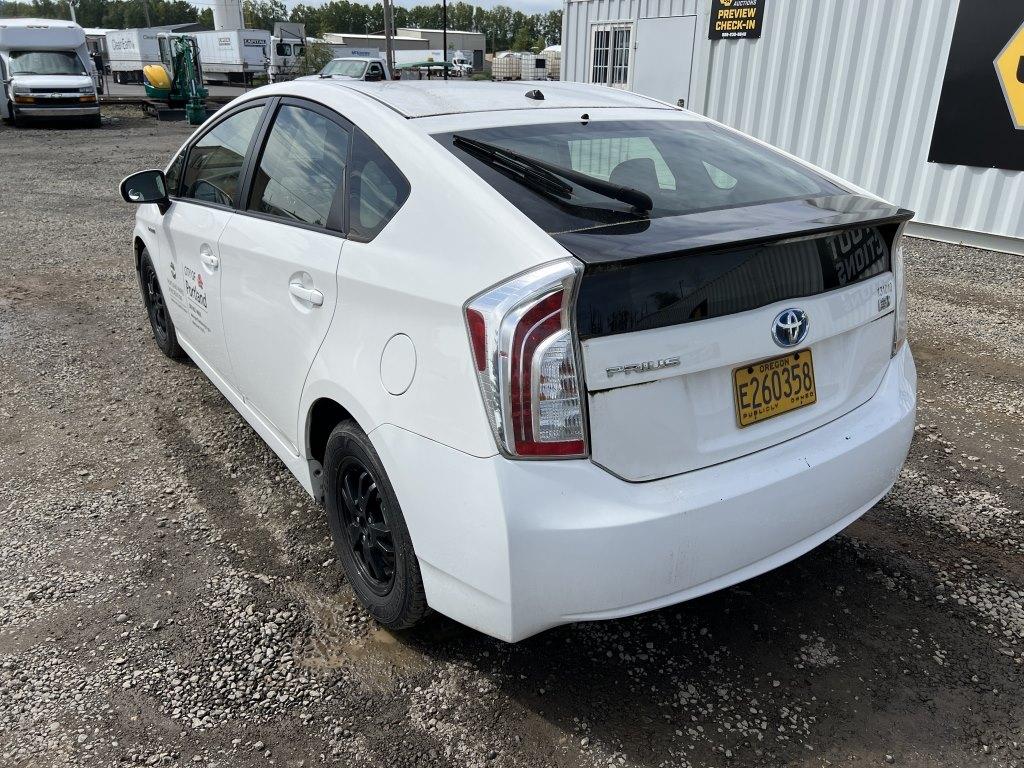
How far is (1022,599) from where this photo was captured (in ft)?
8.98

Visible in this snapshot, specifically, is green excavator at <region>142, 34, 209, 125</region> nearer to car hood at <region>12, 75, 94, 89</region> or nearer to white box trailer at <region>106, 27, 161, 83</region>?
car hood at <region>12, 75, 94, 89</region>

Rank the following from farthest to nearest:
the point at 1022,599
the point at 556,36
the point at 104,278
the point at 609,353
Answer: the point at 556,36 → the point at 104,278 → the point at 1022,599 → the point at 609,353

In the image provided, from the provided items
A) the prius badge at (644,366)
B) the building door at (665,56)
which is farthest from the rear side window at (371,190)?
the building door at (665,56)

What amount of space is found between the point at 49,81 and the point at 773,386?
24.6 m

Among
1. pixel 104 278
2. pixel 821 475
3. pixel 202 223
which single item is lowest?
pixel 104 278

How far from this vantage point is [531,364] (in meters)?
1.79

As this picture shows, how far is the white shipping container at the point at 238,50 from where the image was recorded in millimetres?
40625

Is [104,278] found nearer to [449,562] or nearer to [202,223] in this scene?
[202,223]

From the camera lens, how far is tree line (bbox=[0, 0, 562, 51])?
11781 cm

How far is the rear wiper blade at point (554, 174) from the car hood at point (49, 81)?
928 inches

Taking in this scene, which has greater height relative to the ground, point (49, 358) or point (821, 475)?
point (821, 475)

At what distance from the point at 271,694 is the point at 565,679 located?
89 centimetres

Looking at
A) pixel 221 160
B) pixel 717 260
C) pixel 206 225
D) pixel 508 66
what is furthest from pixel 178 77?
pixel 508 66

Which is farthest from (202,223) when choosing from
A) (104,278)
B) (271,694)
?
(104,278)
